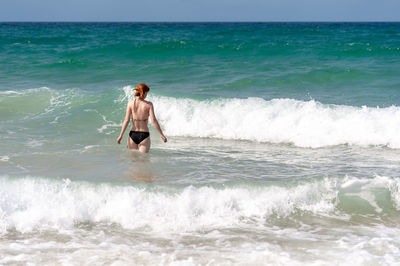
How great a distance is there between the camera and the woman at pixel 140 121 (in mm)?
8008

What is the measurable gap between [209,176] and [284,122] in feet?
14.7

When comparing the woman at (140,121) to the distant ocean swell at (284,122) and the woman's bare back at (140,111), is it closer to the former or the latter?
the woman's bare back at (140,111)

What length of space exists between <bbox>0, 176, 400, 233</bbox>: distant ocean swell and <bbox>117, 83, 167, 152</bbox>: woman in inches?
65.8

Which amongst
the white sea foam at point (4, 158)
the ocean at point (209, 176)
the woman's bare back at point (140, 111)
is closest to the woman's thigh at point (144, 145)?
the ocean at point (209, 176)

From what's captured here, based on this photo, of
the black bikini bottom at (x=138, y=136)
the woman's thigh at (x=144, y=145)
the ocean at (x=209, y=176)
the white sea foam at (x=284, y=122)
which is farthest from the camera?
the white sea foam at (x=284, y=122)

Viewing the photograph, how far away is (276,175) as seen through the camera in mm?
Result: 7605

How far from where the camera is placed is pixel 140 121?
26.8ft

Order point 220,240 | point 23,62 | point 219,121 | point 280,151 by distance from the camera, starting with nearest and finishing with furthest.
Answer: point 220,240, point 280,151, point 219,121, point 23,62

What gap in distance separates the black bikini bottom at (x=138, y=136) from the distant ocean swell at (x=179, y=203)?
1.76m

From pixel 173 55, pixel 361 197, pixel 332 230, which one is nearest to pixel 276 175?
pixel 361 197

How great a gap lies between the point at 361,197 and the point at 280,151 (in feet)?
10.5

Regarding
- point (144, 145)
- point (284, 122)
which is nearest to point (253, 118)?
point (284, 122)

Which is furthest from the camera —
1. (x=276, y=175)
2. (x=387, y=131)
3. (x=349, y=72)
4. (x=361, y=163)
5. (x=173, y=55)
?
(x=173, y=55)

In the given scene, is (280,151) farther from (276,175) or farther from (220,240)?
(220,240)
